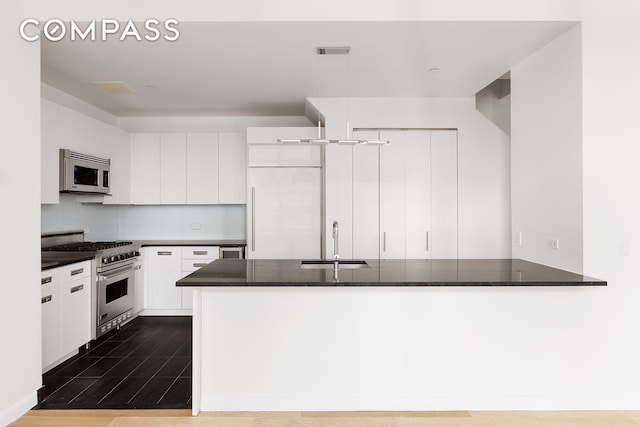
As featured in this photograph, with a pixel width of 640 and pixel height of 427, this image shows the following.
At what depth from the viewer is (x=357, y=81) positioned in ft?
12.6

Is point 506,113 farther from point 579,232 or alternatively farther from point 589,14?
point 579,232

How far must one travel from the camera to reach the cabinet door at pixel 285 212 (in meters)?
4.59

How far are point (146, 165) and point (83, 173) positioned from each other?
3.09 ft

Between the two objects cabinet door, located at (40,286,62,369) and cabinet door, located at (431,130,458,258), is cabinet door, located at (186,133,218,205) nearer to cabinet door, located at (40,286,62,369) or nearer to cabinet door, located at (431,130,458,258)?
cabinet door, located at (40,286,62,369)

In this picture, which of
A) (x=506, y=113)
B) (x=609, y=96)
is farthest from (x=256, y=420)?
(x=506, y=113)

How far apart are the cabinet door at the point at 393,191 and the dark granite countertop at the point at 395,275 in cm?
131

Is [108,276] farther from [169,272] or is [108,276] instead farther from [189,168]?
[189,168]

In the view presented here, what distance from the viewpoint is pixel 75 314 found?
142 inches

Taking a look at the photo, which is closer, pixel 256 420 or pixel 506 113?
pixel 256 420

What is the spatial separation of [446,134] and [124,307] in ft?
13.1

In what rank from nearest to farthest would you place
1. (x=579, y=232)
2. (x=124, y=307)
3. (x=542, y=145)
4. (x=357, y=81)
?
(x=579, y=232) → (x=542, y=145) → (x=357, y=81) → (x=124, y=307)

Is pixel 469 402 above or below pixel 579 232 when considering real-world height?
below

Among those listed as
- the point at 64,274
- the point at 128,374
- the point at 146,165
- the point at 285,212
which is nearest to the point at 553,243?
the point at 285,212

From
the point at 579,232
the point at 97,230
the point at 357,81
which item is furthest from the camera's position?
the point at 97,230
